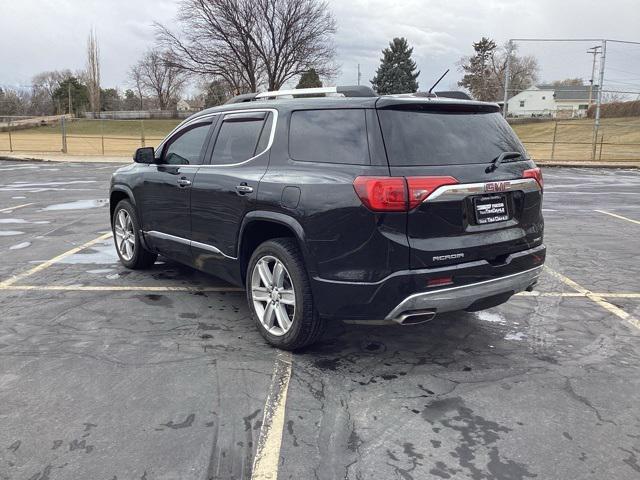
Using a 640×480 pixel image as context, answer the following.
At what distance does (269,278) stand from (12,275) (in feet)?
11.0

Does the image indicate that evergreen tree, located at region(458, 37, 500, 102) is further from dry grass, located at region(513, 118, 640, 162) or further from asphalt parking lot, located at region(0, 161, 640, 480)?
asphalt parking lot, located at region(0, 161, 640, 480)

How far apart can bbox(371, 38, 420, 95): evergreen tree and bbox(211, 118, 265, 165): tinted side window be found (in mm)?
55549

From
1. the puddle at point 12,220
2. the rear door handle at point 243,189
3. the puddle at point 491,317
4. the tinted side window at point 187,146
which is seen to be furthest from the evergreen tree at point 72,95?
the puddle at point 491,317

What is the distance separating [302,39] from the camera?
41719mm

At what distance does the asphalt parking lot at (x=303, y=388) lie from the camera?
8.91 feet

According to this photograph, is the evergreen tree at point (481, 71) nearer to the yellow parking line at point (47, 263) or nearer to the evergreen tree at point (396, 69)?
the evergreen tree at point (396, 69)

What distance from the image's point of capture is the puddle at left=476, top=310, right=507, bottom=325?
184 inches

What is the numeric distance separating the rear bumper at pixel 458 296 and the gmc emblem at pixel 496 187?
1.91 feet

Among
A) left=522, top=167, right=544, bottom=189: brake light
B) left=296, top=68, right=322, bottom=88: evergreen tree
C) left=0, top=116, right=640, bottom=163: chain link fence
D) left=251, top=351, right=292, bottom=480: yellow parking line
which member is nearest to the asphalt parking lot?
left=251, top=351, right=292, bottom=480: yellow parking line

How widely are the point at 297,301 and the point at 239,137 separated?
1.50m

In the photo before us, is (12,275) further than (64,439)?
Yes

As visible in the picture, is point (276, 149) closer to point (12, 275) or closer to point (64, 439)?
point (64, 439)

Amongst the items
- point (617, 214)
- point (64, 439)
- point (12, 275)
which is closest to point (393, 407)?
point (64, 439)

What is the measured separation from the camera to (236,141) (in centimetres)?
446
